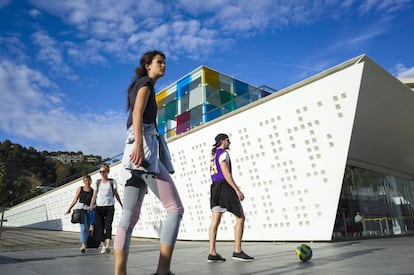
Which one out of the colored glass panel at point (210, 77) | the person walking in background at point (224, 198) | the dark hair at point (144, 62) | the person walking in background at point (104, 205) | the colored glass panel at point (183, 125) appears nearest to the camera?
the dark hair at point (144, 62)

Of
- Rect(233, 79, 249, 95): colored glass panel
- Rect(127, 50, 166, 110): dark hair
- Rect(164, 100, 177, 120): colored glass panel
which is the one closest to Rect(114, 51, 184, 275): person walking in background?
Rect(127, 50, 166, 110): dark hair

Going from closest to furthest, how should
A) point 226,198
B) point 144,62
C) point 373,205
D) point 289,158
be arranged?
1. point 144,62
2. point 226,198
3. point 289,158
4. point 373,205

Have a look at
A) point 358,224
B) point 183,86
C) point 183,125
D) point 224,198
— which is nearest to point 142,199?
point 224,198

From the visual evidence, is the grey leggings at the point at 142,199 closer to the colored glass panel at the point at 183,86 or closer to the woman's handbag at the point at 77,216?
the woman's handbag at the point at 77,216

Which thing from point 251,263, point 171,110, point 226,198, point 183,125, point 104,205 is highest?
point 171,110

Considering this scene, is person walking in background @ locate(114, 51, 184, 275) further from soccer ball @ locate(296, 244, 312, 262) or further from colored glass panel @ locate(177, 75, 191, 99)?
colored glass panel @ locate(177, 75, 191, 99)

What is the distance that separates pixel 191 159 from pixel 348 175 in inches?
203

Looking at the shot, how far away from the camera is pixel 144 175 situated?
219cm

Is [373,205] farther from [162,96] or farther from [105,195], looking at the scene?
[162,96]

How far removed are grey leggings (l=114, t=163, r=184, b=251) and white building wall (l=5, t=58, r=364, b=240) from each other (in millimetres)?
5475

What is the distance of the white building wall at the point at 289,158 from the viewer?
6828 millimetres

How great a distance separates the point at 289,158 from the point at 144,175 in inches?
235

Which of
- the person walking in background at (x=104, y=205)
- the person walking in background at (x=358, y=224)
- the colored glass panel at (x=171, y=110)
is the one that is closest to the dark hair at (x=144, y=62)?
the person walking in background at (x=104, y=205)

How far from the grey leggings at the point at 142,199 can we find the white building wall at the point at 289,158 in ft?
18.0
